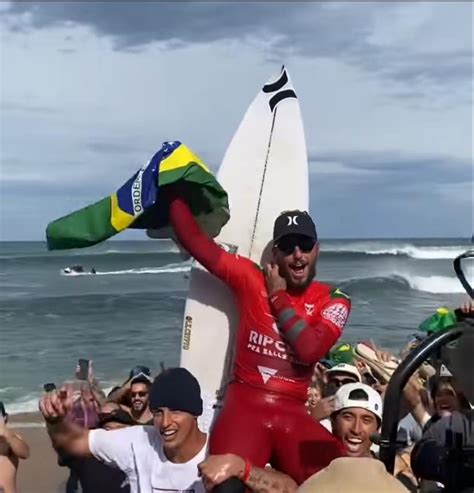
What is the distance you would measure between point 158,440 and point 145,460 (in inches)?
3.1

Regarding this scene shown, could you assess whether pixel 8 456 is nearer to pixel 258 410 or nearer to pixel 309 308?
pixel 258 410

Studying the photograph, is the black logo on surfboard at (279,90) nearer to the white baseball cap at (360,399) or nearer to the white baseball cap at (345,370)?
the white baseball cap at (345,370)

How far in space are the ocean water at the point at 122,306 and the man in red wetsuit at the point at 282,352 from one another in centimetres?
111

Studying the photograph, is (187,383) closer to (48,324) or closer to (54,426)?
(54,426)

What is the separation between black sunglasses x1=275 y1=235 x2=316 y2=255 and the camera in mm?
3385

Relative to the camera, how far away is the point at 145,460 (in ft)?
9.53

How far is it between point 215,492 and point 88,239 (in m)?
1.57

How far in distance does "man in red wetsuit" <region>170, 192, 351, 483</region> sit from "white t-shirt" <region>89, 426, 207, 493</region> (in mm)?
249

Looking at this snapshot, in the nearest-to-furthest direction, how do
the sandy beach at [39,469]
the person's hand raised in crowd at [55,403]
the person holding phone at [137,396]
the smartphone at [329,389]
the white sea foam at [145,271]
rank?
the person's hand raised in crowd at [55,403], the smartphone at [329,389], the person holding phone at [137,396], the sandy beach at [39,469], the white sea foam at [145,271]

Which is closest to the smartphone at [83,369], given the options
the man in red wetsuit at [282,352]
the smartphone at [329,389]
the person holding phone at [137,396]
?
the person holding phone at [137,396]

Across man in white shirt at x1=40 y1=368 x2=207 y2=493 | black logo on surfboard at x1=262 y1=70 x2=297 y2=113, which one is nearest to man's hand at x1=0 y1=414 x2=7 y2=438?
man in white shirt at x1=40 y1=368 x2=207 y2=493

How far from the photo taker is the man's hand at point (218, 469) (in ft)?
8.00

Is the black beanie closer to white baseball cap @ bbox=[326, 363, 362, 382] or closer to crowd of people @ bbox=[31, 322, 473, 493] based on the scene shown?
crowd of people @ bbox=[31, 322, 473, 493]

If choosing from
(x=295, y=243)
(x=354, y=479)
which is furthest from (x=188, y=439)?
(x=354, y=479)
